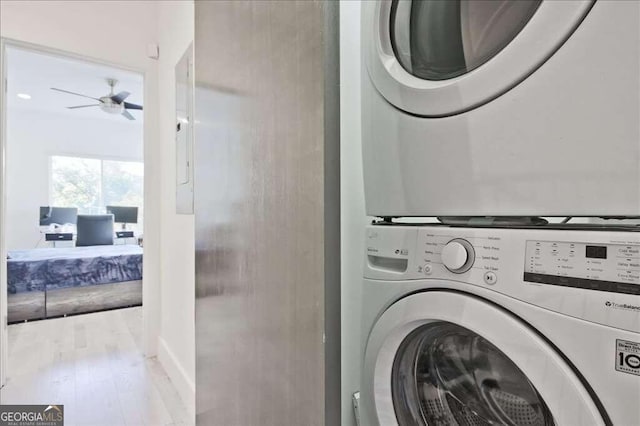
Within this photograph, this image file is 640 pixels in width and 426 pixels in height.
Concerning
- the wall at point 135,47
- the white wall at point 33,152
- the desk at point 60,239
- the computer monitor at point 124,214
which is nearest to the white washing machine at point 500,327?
the wall at point 135,47

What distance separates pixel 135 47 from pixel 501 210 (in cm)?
291

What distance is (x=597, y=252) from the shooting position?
1.35 feet

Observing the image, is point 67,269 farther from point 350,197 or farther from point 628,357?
point 628,357

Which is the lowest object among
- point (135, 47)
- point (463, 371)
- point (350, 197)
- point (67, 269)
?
point (67, 269)

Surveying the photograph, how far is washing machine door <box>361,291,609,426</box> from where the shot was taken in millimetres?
427

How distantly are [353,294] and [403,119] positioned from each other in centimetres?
39

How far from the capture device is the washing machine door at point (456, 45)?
1.47ft

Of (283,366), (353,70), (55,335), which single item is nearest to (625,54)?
(353,70)

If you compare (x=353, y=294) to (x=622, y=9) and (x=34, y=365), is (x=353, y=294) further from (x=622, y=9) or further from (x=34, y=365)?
(x=34, y=365)

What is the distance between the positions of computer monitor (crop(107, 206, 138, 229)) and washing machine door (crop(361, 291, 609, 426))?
6788mm

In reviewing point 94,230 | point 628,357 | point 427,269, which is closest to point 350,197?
point 427,269

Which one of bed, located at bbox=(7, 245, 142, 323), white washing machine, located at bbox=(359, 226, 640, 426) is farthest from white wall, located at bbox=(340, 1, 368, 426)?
bed, located at bbox=(7, 245, 142, 323)

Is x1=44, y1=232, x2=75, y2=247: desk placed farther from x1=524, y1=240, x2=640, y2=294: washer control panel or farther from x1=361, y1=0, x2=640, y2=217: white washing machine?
x1=524, y1=240, x2=640, y2=294: washer control panel

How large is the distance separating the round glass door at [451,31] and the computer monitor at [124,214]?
269 inches
